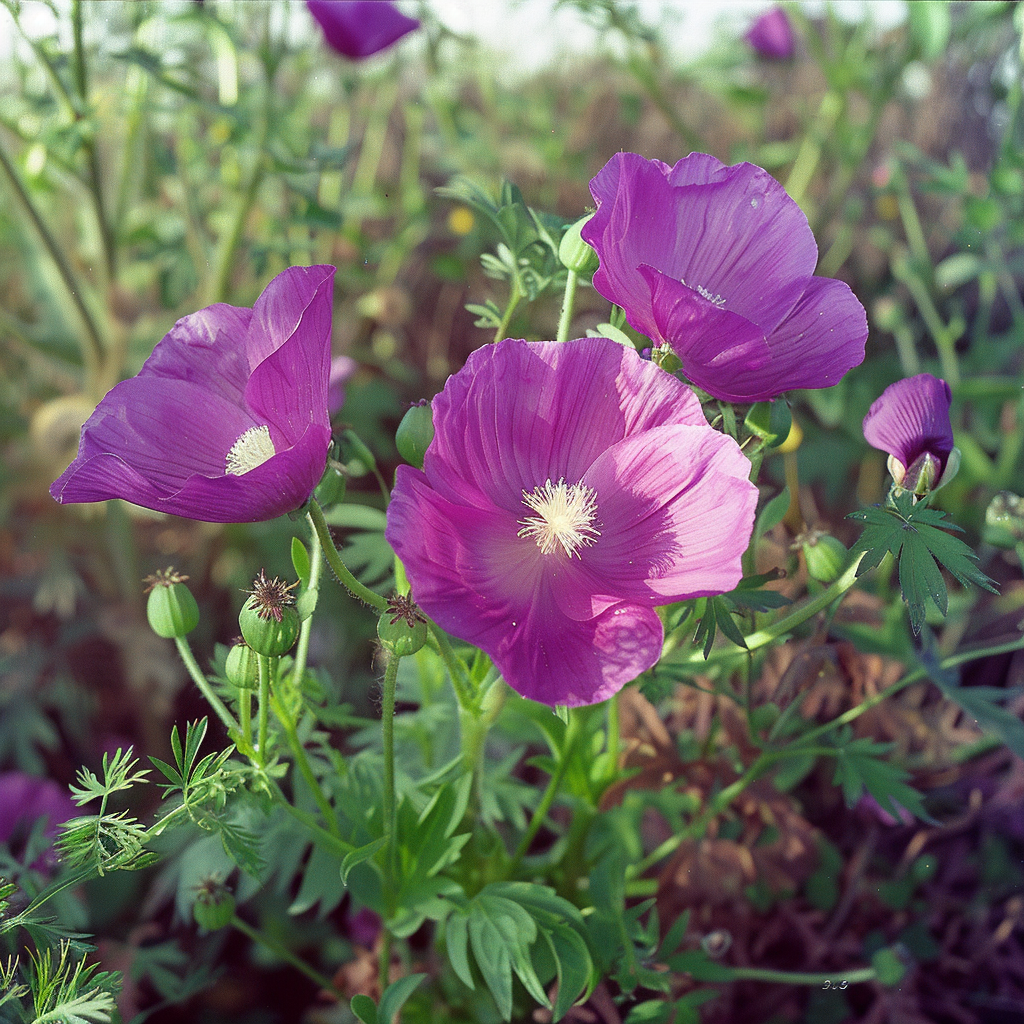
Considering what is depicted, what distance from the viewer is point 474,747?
744 millimetres

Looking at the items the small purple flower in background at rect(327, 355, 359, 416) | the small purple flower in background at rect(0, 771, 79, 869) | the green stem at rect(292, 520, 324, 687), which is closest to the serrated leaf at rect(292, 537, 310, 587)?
the green stem at rect(292, 520, 324, 687)

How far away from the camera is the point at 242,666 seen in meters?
0.66

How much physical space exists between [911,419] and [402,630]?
375 mm

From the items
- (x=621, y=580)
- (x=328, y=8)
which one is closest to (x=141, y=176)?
(x=328, y=8)

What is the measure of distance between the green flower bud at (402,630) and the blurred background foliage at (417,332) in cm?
27

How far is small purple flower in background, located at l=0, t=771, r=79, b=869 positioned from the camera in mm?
1255

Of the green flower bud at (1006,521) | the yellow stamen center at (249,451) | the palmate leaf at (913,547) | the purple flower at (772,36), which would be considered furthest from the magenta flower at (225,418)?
the purple flower at (772,36)

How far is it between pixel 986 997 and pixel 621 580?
2.82 ft

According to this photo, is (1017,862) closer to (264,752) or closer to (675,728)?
(675,728)

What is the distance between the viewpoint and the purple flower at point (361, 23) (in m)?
1.51

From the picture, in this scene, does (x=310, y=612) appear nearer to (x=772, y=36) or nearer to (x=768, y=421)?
(x=768, y=421)

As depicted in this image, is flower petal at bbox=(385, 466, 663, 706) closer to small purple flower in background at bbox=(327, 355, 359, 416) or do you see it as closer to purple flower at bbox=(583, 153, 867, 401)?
purple flower at bbox=(583, 153, 867, 401)

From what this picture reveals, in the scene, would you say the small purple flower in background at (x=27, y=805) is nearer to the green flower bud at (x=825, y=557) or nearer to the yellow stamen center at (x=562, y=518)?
the yellow stamen center at (x=562, y=518)

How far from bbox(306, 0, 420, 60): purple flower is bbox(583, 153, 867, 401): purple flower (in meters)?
1.03
